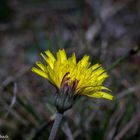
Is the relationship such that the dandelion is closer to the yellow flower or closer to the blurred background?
the yellow flower

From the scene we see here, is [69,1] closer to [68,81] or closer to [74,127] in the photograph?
[74,127]

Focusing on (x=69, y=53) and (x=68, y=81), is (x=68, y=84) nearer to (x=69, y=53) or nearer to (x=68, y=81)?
(x=68, y=81)

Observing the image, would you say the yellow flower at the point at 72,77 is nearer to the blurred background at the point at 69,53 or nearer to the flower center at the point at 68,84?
the flower center at the point at 68,84

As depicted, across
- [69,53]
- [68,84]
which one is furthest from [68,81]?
[69,53]

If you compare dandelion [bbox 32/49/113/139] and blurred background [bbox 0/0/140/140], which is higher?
blurred background [bbox 0/0/140/140]

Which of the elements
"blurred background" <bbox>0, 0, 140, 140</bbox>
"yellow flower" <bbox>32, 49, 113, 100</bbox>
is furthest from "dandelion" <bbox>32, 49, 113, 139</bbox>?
"blurred background" <bbox>0, 0, 140, 140</bbox>

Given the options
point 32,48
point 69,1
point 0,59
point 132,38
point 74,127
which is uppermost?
point 69,1

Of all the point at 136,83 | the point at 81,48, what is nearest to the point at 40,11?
the point at 81,48

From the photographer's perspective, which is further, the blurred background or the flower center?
the blurred background
